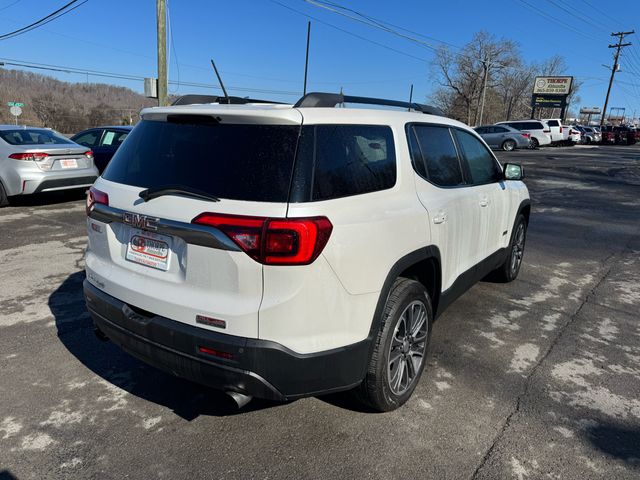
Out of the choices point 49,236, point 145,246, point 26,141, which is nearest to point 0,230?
point 49,236

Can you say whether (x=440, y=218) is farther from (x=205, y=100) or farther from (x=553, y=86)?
(x=553, y=86)

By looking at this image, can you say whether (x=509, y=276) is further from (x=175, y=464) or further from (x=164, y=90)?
(x=164, y=90)

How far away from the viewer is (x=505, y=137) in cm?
2917

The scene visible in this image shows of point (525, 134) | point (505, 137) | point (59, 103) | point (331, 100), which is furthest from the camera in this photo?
point (59, 103)

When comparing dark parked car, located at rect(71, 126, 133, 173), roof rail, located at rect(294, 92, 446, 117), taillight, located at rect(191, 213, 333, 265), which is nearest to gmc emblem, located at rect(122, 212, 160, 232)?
taillight, located at rect(191, 213, 333, 265)

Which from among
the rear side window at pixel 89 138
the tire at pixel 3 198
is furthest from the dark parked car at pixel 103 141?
the tire at pixel 3 198

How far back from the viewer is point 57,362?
338 cm

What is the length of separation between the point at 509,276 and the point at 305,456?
11.9 ft

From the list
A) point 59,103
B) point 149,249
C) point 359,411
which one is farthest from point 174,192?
point 59,103

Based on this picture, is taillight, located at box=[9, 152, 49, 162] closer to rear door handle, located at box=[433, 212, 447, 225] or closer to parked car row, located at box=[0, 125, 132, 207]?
parked car row, located at box=[0, 125, 132, 207]

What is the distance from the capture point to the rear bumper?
7.21 ft

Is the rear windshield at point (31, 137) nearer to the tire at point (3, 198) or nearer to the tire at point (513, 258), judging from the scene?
the tire at point (3, 198)

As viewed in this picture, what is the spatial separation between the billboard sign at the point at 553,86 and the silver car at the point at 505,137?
2626 centimetres

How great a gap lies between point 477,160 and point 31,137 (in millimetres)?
8258
